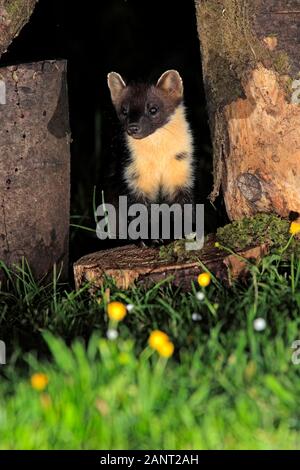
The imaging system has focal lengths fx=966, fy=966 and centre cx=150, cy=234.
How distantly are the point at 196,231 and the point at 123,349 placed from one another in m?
2.39

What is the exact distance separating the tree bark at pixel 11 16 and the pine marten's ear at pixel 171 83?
127 centimetres

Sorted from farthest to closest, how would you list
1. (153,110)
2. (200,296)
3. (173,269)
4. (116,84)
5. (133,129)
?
(116,84) → (153,110) → (133,129) → (173,269) → (200,296)

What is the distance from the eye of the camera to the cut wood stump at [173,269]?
5910mm

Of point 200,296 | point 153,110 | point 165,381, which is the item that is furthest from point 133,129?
point 165,381

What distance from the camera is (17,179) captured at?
624 cm

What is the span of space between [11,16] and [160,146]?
5.02ft

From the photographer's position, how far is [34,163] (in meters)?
6.30

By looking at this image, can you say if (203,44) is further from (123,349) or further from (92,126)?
(92,126)

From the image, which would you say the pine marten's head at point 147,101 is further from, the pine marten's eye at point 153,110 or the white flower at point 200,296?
the white flower at point 200,296

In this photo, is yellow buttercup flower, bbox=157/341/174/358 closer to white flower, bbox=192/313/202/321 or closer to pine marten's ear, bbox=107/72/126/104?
white flower, bbox=192/313/202/321

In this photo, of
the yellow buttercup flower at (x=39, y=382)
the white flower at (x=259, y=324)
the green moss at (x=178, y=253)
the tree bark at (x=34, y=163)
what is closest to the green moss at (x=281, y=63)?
the green moss at (x=178, y=253)

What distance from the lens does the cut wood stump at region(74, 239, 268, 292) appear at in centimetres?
591

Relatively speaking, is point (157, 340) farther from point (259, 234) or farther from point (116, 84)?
point (116, 84)
